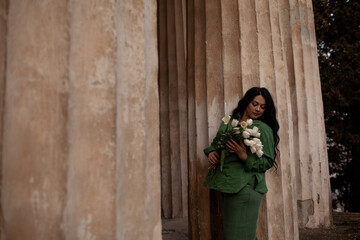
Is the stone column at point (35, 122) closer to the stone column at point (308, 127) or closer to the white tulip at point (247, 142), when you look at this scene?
the white tulip at point (247, 142)

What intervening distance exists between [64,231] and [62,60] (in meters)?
0.86

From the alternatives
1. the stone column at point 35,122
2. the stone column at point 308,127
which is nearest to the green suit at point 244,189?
the stone column at point 35,122

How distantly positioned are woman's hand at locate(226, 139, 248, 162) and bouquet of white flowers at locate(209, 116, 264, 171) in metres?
0.04

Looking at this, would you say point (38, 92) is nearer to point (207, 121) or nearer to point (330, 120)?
point (207, 121)

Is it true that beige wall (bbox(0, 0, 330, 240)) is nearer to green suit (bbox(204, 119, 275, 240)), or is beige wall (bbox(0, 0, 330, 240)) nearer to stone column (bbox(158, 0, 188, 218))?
green suit (bbox(204, 119, 275, 240))

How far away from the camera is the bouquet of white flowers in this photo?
9.36ft

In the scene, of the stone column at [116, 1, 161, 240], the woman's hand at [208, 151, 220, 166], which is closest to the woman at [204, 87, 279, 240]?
the woman's hand at [208, 151, 220, 166]

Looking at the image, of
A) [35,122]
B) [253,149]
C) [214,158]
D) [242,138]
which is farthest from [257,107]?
[35,122]

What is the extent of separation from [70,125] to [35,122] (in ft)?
0.54

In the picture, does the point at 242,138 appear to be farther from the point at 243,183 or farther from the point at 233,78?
the point at 233,78

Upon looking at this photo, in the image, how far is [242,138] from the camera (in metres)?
2.96

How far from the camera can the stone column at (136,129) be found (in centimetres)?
175

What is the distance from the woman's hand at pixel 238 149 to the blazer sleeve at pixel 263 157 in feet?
0.16

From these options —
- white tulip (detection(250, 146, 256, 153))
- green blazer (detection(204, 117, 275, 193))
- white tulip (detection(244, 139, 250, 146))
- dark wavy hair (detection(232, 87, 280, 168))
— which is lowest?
green blazer (detection(204, 117, 275, 193))
